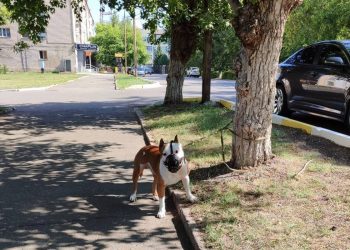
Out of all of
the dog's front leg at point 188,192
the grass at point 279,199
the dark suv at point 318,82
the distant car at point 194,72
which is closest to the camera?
the grass at point 279,199

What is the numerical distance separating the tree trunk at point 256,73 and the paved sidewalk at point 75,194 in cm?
142

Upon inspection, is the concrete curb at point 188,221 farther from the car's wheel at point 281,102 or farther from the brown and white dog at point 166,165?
the car's wheel at point 281,102

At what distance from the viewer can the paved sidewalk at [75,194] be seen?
4.31 meters

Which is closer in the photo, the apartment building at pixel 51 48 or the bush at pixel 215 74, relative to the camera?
the bush at pixel 215 74

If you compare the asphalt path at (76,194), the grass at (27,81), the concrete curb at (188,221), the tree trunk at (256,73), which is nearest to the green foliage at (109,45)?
the grass at (27,81)

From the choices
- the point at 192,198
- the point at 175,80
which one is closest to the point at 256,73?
the point at 192,198

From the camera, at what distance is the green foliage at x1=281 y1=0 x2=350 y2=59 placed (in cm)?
2822

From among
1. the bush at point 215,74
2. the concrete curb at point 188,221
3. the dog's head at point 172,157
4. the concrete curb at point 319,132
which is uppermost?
the dog's head at point 172,157

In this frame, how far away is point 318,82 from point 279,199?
419cm

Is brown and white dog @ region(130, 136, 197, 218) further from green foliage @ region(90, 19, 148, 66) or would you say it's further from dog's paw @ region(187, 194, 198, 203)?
green foliage @ region(90, 19, 148, 66)

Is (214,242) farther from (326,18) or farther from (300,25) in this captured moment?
(300,25)

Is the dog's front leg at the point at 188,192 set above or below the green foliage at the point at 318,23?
below

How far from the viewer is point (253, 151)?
18.1 ft

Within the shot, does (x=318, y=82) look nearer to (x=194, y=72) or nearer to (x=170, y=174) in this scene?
(x=170, y=174)
